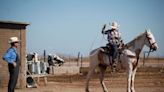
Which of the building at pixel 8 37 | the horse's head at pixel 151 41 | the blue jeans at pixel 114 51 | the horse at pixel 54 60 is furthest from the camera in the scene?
the horse at pixel 54 60

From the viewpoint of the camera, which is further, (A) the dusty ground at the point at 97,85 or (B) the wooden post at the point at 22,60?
(B) the wooden post at the point at 22,60

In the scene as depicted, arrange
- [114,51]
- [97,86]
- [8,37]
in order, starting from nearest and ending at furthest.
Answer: [114,51] → [8,37] → [97,86]

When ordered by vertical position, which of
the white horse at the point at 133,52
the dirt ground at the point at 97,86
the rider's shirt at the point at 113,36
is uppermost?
the rider's shirt at the point at 113,36

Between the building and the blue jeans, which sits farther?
the building

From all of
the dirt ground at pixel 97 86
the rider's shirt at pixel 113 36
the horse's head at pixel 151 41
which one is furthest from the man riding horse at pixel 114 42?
the dirt ground at pixel 97 86

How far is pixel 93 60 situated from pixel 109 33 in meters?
1.27

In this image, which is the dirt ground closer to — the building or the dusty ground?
the dusty ground

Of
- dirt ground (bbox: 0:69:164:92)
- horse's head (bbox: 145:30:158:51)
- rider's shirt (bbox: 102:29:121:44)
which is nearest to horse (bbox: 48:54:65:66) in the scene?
dirt ground (bbox: 0:69:164:92)

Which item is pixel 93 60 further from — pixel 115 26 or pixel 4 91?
pixel 4 91

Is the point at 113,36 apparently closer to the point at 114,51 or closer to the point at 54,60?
the point at 114,51

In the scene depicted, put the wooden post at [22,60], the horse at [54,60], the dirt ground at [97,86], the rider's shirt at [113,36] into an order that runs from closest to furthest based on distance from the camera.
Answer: the rider's shirt at [113,36] → the dirt ground at [97,86] → the wooden post at [22,60] → the horse at [54,60]

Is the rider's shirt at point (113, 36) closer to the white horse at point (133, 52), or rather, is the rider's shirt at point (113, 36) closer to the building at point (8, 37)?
the white horse at point (133, 52)

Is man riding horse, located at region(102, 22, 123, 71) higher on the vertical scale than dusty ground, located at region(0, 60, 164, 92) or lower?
higher

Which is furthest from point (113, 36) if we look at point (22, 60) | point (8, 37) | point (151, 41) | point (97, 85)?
point (97, 85)
